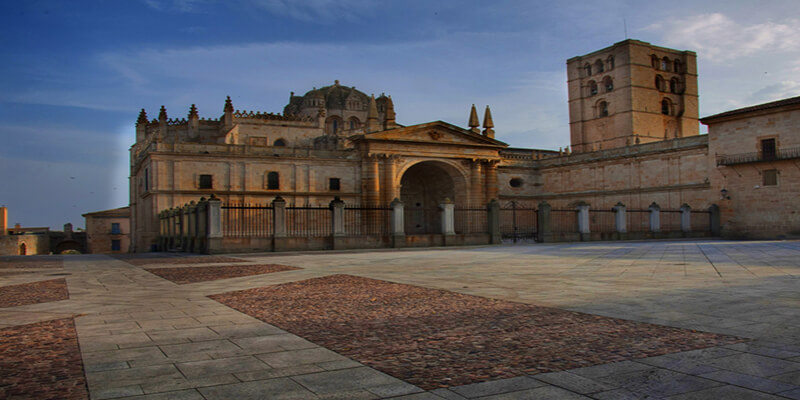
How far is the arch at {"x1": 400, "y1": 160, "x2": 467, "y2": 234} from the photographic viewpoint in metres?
46.0

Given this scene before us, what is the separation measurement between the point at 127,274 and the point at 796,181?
123ft

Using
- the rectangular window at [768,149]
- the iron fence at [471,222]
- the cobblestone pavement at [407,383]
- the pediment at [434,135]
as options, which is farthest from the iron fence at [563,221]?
the cobblestone pavement at [407,383]

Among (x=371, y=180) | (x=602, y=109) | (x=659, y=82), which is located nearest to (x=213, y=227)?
(x=371, y=180)

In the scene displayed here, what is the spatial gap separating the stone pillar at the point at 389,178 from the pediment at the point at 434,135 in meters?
1.59

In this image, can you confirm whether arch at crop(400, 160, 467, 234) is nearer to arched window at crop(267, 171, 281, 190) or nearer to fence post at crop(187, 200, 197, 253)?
arched window at crop(267, 171, 281, 190)

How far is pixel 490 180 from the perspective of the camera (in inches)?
1821

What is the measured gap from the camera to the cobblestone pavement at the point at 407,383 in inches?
150

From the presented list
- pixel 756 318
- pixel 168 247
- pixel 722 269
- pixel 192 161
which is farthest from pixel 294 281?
pixel 192 161

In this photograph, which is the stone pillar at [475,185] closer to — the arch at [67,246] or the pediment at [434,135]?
the pediment at [434,135]

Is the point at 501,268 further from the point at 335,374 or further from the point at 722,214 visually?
the point at 722,214

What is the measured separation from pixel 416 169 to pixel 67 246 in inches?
1604

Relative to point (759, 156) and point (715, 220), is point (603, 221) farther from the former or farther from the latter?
point (759, 156)

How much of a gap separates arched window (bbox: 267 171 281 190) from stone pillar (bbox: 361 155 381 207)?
672cm

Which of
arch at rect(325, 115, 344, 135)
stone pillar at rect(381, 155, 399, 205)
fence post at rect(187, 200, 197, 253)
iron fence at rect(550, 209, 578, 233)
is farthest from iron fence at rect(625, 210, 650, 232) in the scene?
arch at rect(325, 115, 344, 135)
